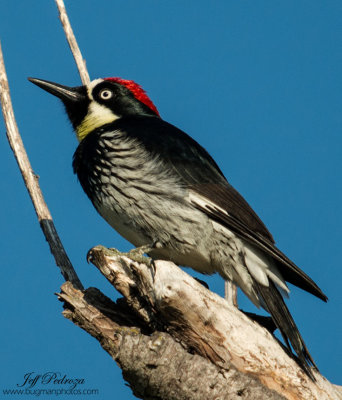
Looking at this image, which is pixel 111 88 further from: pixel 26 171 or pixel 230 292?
pixel 230 292

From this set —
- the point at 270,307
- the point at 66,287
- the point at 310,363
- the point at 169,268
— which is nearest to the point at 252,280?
the point at 270,307

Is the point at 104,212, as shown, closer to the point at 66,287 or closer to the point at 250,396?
the point at 66,287

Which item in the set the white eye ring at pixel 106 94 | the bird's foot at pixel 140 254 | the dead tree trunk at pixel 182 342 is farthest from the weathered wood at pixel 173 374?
the white eye ring at pixel 106 94

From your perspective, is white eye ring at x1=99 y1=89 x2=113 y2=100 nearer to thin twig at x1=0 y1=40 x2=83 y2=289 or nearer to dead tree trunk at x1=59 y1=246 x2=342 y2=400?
thin twig at x1=0 y1=40 x2=83 y2=289

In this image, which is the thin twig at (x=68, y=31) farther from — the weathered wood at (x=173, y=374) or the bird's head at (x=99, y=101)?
the weathered wood at (x=173, y=374)

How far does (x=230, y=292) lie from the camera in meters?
4.71

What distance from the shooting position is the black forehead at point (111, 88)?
18.4 feet

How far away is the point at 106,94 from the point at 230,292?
2279mm

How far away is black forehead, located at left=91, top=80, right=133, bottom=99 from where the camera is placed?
5613 mm

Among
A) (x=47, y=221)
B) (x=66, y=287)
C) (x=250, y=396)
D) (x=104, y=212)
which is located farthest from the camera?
(x=104, y=212)

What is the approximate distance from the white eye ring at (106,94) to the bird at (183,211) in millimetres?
662

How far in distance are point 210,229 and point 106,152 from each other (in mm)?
1097

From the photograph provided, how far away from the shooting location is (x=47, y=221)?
171 inches

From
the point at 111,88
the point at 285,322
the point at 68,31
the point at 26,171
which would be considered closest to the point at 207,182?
the point at 285,322
